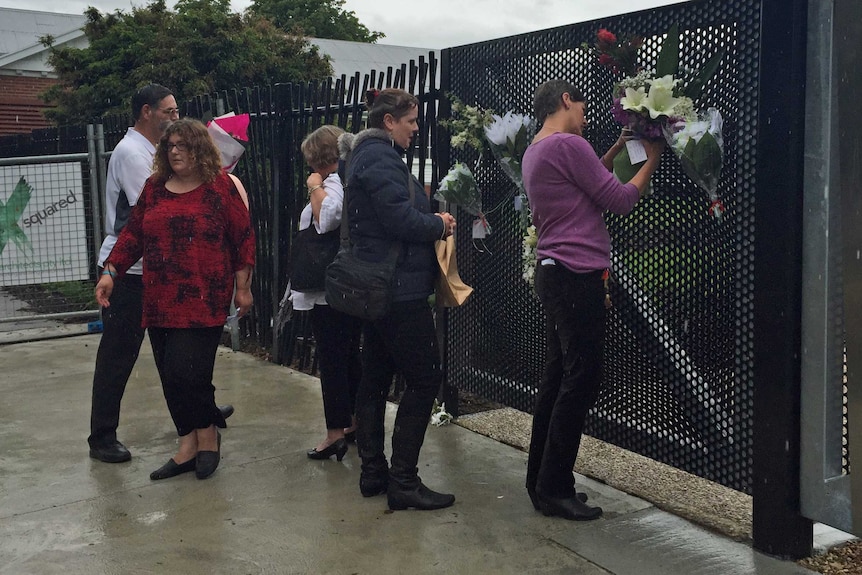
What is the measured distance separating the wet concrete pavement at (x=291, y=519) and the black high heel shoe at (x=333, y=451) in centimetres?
6

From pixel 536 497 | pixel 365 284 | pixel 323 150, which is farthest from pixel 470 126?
pixel 536 497

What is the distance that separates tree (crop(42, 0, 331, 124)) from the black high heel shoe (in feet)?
46.4

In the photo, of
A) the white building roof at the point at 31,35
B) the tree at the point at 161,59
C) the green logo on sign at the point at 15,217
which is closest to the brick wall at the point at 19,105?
the white building roof at the point at 31,35

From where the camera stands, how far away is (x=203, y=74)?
742 inches

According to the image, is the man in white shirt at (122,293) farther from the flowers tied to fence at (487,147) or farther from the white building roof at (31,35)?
A: the white building roof at (31,35)

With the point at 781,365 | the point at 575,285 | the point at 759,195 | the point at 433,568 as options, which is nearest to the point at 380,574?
the point at 433,568

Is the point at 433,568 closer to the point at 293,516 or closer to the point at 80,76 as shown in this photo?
the point at 293,516

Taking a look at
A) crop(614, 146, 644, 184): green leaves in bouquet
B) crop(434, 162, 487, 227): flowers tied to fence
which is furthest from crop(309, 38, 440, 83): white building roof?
crop(614, 146, 644, 184): green leaves in bouquet

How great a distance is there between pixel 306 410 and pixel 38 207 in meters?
5.02

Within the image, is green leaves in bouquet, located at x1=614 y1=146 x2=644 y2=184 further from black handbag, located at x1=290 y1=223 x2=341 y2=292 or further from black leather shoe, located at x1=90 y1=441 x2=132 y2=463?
black leather shoe, located at x1=90 y1=441 x2=132 y2=463

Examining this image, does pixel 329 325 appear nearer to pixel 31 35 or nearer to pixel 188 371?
pixel 188 371

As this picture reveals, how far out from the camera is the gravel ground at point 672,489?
364 cm

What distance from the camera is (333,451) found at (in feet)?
16.2

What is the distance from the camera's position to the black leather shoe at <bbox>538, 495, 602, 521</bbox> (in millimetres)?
3971
